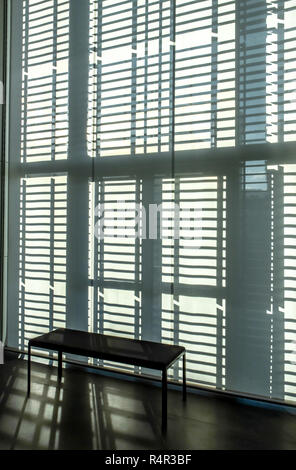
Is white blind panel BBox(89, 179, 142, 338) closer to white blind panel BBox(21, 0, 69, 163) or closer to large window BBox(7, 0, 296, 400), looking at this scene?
large window BBox(7, 0, 296, 400)

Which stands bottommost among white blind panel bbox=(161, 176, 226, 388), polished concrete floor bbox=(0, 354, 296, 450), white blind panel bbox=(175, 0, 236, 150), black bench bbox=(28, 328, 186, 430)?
polished concrete floor bbox=(0, 354, 296, 450)

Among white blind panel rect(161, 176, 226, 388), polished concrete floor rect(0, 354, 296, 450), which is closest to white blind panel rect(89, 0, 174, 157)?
white blind panel rect(161, 176, 226, 388)

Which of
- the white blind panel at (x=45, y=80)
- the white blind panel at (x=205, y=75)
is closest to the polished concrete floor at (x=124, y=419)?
the white blind panel at (x=205, y=75)

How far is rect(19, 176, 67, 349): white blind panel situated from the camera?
3.08 meters

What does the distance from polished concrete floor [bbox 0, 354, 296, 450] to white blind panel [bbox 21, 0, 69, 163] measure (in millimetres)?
2052

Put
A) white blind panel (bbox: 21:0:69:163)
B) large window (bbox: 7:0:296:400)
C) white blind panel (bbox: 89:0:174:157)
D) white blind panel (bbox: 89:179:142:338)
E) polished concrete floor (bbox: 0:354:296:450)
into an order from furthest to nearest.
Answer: white blind panel (bbox: 21:0:69:163)
white blind panel (bbox: 89:179:142:338)
white blind panel (bbox: 89:0:174:157)
large window (bbox: 7:0:296:400)
polished concrete floor (bbox: 0:354:296:450)

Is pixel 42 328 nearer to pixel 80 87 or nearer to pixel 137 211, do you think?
pixel 137 211

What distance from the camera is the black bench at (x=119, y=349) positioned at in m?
2.11

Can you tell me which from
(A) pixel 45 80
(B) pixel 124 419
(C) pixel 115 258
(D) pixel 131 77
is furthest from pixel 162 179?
(B) pixel 124 419

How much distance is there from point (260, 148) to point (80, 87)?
1731 millimetres

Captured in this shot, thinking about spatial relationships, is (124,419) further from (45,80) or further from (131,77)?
(45,80)

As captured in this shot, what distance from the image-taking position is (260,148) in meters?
2.35

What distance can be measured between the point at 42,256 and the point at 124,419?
1.68 metres

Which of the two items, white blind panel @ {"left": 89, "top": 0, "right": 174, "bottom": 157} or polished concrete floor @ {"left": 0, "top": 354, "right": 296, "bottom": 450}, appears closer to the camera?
polished concrete floor @ {"left": 0, "top": 354, "right": 296, "bottom": 450}
